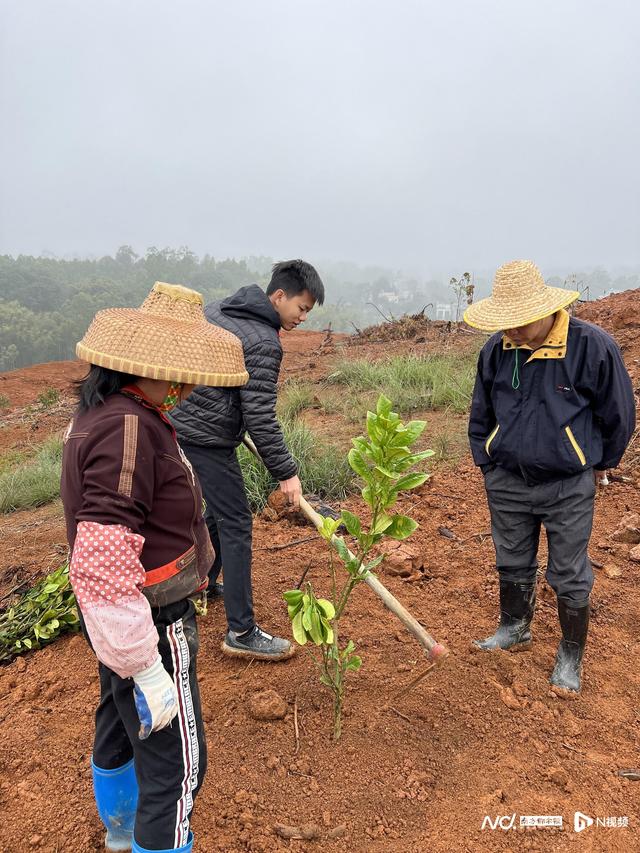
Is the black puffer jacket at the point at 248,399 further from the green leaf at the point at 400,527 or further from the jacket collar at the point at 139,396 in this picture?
the jacket collar at the point at 139,396

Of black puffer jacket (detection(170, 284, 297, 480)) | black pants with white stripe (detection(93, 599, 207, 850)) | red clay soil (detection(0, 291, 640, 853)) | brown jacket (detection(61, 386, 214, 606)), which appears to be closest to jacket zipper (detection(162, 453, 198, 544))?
brown jacket (detection(61, 386, 214, 606))

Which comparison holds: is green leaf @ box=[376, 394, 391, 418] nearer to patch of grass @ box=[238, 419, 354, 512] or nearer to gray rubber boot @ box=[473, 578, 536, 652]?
gray rubber boot @ box=[473, 578, 536, 652]

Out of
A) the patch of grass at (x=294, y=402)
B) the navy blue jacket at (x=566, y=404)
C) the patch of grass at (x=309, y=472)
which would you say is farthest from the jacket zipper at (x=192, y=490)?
the patch of grass at (x=294, y=402)

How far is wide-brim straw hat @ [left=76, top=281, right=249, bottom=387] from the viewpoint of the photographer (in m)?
1.24

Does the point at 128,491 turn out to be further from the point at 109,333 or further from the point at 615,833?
the point at 615,833

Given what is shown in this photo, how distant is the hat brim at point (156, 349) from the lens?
123 centimetres

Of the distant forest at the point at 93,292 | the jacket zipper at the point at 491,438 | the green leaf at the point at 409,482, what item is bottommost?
the distant forest at the point at 93,292

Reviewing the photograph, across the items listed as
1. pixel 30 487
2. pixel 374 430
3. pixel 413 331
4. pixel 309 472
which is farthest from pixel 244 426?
pixel 413 331

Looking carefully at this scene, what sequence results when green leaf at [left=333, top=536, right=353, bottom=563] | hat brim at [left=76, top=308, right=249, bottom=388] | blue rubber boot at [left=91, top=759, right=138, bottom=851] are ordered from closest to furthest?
hat brim at [left=76, top=308, right=249, bottom=388], blue rubber boot at [left=91, top=759, right=138, bottom=851], green leaf at [left=333, top=536, right=353, bottom=563]

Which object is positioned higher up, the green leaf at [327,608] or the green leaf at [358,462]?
the green leaf at [358,462]

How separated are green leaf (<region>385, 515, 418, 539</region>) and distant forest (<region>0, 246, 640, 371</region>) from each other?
287cm

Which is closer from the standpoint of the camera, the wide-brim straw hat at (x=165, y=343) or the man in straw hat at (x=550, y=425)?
the wide-brim straw hat at (x=165, y=343)

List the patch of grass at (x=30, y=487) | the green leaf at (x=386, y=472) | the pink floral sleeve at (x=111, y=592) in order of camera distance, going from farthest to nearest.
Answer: the patch of grass at (x=30, y=487) → the green leaf at (x=386, y=472) → the pink floral sleeve at (x=111, y=592)

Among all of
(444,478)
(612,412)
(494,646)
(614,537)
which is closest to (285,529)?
(444,478)
